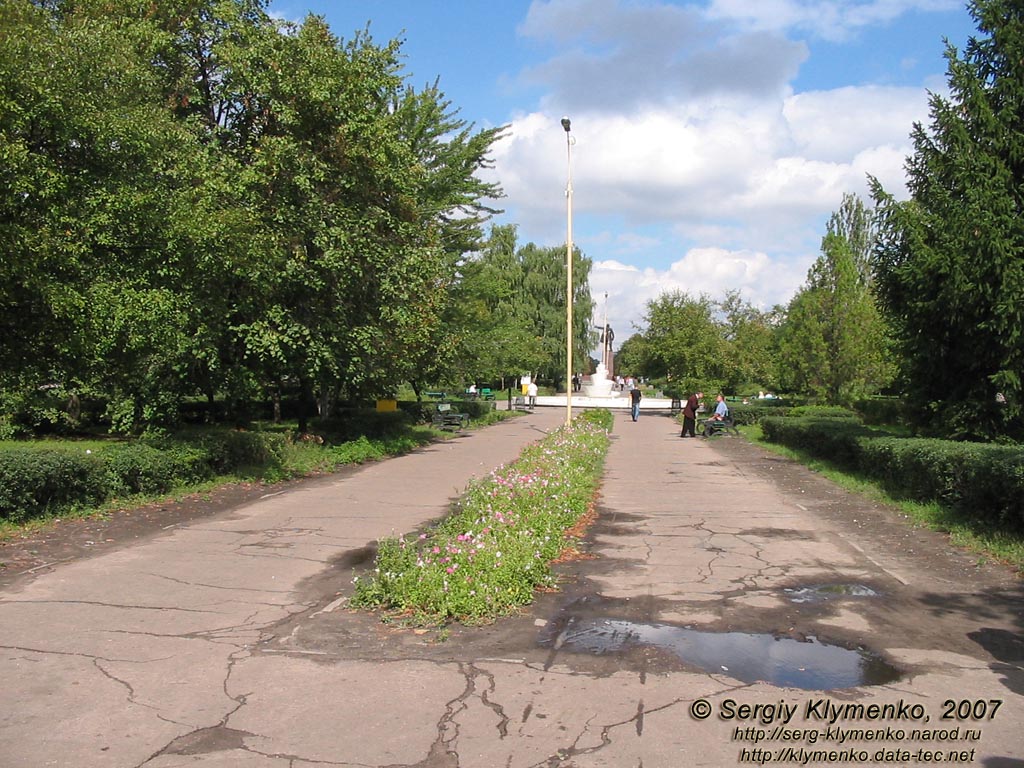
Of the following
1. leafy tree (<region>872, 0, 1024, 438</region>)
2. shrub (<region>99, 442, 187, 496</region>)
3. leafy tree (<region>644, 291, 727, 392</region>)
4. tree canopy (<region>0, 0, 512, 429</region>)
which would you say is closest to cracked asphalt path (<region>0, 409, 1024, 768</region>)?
shrub (<region>99, 442, 187, 496</region>)

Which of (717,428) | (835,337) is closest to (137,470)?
(717,428)

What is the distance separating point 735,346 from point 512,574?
37.9m

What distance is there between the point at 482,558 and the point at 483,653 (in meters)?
1.55

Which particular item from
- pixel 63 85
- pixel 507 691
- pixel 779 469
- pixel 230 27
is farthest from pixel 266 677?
pixel 230 27

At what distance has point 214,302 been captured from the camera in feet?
52.9

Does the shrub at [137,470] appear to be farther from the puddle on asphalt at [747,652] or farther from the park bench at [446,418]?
the park bench at [446,418]

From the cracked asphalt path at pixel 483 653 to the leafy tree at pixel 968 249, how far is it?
21.7 ft

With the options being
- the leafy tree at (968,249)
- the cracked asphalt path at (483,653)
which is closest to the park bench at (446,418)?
the leafy tree at (968,249)

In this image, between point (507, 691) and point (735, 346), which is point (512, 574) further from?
point (735, 346)

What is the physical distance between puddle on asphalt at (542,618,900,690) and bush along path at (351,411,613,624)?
0.78 metres

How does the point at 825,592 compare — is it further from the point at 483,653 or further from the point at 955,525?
the point at 955,525

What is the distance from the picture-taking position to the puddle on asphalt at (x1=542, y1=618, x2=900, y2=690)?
5.41 metres

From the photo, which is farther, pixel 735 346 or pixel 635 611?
pixel 735 346

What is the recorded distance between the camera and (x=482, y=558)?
7.45 meters
